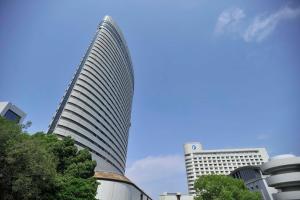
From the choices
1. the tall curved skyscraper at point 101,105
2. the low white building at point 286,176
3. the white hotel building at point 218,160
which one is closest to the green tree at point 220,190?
the low white building at point 286,176

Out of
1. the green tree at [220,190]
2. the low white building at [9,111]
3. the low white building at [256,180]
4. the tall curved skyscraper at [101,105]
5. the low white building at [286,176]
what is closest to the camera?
the green tree at [220,190]

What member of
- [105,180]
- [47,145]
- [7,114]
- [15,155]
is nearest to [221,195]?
[105,180]

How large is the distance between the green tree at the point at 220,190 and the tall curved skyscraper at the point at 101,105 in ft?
110

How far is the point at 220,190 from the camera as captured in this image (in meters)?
33.2

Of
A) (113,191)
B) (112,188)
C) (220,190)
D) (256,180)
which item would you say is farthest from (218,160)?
(112,188)

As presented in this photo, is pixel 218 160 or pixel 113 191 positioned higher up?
pixel 218 160

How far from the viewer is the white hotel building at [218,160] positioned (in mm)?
120500

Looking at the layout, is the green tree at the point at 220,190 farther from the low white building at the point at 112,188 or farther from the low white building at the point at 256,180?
the low white building at the point at 256,180

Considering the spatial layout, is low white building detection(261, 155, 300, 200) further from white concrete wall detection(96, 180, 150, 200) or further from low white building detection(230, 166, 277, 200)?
white concrete wall detection(96, 180, 150, 200)

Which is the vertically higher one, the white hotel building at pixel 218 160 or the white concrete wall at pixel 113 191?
the white hotel building at pixel 218 160

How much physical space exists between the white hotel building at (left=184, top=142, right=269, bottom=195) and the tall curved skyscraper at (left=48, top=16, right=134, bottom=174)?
57.7 metres

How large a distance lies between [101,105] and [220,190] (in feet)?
152

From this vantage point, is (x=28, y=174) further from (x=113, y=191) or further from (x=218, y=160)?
(x=218, y=160)

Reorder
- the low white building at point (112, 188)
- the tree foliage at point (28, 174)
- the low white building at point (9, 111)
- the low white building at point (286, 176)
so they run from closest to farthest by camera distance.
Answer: the tree foliage at point (28, 174)
the low white building at point (112, 188)
the low white building at point (286, 176)
the low white building at point (9, 111)
